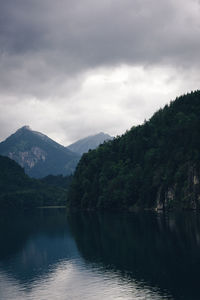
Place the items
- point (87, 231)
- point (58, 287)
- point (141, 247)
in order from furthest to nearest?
point (87, 231) → point (141, 247) → point (58, 287)

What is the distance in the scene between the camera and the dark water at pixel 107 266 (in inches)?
2069

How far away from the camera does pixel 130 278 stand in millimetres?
58625

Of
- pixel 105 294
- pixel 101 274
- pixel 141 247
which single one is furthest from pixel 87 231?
pixel 105 294

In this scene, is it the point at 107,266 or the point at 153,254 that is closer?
the point at 107,266

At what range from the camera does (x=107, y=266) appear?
6800 centimetres

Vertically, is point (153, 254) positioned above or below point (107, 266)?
above

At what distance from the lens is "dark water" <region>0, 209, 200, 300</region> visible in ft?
172

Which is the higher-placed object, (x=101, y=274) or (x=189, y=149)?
(x=189, y=149)

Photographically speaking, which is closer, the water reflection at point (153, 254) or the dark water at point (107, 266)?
the dark water at point (107, 266)

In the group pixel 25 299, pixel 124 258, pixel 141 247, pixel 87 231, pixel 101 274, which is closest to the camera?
pixel 25 299

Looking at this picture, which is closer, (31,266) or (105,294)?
(105,294)

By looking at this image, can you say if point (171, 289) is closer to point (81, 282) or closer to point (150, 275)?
point (150, 275)

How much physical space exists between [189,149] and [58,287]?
152 m

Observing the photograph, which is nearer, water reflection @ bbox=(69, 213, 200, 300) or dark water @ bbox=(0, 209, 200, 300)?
dark water @ bbox=(0, 209, 200, 300)
